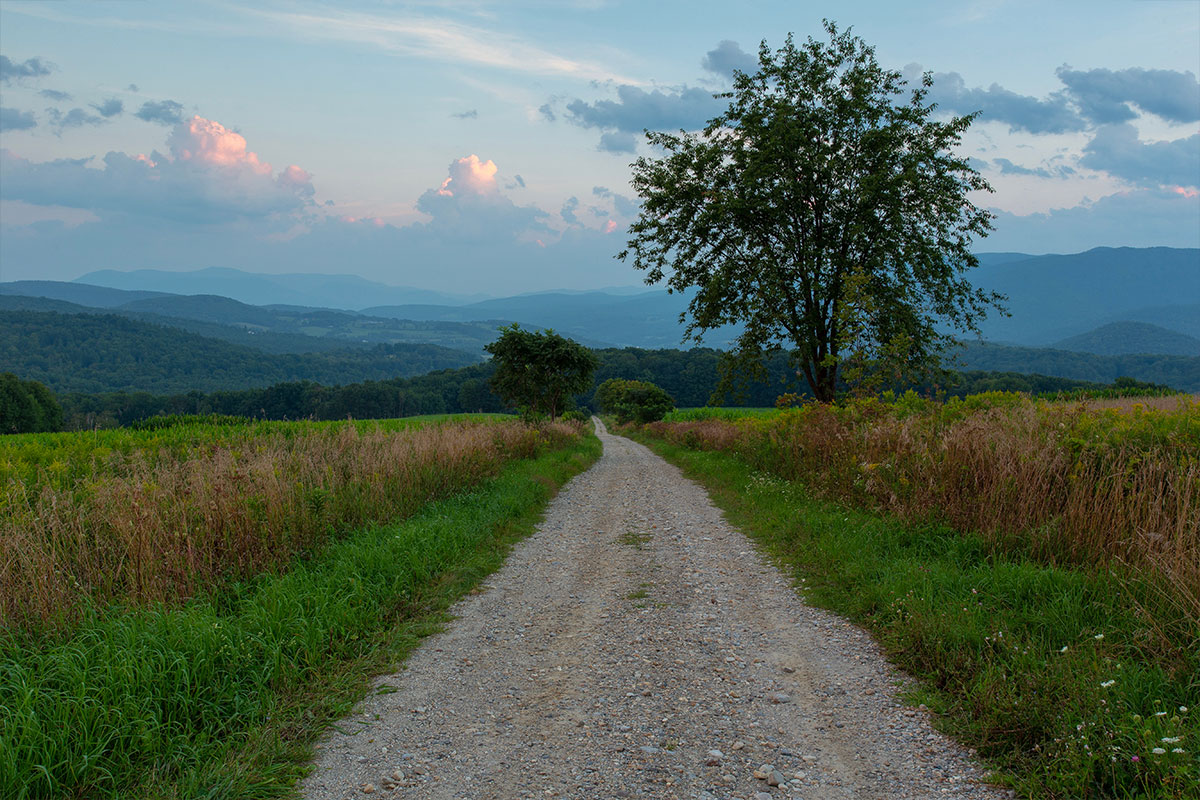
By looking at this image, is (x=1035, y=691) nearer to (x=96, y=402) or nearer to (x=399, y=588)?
(x=399, y=588)

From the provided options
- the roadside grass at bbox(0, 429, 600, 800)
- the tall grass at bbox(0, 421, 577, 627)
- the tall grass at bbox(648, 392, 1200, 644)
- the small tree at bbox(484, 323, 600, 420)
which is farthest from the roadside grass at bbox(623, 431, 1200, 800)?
the small tree at bbox(484, 323, 600, 420)

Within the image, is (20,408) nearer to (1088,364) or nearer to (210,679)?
(210,679)

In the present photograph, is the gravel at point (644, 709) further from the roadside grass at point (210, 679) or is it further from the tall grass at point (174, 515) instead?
the tall grass at point (174, 515)

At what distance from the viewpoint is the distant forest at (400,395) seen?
73.4 m

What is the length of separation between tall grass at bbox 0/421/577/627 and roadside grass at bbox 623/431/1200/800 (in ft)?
20.3

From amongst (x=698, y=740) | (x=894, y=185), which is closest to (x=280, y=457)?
(x=698, y=740)

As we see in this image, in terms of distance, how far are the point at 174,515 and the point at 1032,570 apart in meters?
8.53

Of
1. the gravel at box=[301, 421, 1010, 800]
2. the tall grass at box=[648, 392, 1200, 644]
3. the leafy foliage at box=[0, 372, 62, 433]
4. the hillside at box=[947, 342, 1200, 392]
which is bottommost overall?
the leafy foliage at box=[0, 372, 62, 433]

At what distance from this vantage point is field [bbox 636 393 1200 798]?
346 cm

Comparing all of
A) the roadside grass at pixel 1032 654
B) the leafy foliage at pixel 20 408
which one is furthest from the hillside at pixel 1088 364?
the leafy foliage at pixel 20 408

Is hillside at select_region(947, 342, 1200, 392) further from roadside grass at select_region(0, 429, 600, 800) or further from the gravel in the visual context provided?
roadside grass at select_region(0, 429, 600, 800)

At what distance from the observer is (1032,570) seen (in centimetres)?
559

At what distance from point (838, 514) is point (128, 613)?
8436mm

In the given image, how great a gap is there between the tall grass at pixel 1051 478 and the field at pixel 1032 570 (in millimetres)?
22
